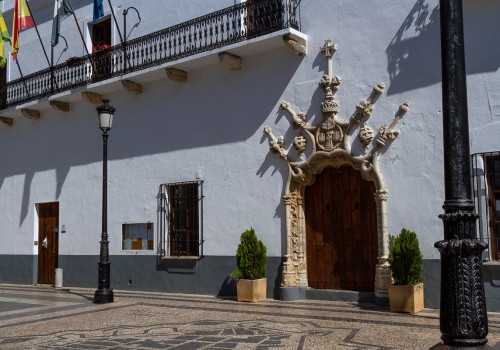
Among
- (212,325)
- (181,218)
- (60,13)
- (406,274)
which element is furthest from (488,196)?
(60,13)

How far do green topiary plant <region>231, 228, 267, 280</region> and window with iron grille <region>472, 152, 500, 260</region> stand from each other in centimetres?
406

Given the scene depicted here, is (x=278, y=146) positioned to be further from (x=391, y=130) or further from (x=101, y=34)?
(x=101, y=34)

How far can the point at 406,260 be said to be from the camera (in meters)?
9.77

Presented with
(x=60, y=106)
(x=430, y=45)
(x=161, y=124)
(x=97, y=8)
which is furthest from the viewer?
(x=60, y=106)

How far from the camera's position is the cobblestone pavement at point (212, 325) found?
7.50m

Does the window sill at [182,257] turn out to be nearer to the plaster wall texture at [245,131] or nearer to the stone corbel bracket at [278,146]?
the plaster wall texture at [245,131]

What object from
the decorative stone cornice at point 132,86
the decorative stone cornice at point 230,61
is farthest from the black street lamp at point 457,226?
the decorative stone cornice at point 132,86

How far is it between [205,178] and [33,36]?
847cm

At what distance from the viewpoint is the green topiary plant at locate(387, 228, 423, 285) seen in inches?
384

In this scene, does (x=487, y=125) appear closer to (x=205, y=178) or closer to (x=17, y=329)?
(x=205, y=178)

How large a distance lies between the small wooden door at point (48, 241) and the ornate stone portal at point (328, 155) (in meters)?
7.57

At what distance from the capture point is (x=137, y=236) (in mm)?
14477

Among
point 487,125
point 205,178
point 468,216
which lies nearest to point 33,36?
point 205,178

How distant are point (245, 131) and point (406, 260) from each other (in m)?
4.56
